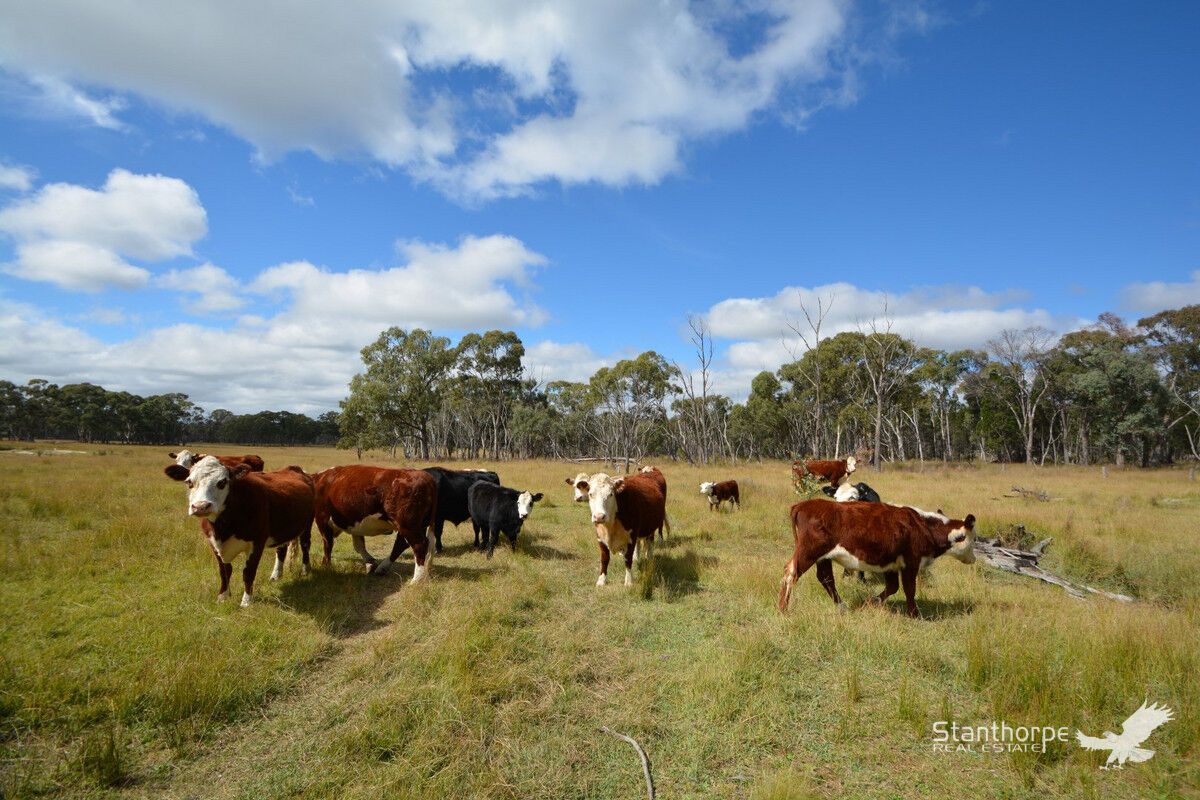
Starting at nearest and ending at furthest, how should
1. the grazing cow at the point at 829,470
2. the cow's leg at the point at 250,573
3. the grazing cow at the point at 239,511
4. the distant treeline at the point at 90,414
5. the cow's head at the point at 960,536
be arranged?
the grazing cow at the point at 239,511
the cow's leg at the point at 250,573
the cow's head at the point at 960,536
the grazing cow at the point at 829,470
the distant treeline at the point at 90,414

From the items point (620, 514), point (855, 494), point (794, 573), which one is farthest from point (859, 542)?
point (855, 494)

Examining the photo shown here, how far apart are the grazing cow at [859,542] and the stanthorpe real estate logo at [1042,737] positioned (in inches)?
95.8

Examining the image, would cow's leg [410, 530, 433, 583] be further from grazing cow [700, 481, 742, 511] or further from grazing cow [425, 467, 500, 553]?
grazing cow [700, 481, 742, 511]

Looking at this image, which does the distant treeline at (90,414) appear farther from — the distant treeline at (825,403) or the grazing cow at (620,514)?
the grazing cow at (620,514)

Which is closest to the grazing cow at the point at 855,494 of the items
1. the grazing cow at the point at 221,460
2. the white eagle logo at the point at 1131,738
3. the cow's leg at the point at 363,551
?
the white eagle logo at the point at 1131,738

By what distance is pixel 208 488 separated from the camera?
5.82 meters

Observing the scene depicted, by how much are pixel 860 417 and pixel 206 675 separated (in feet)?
173

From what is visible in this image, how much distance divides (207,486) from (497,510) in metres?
4.80

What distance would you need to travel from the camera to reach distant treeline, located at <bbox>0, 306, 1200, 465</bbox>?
39.4 metres

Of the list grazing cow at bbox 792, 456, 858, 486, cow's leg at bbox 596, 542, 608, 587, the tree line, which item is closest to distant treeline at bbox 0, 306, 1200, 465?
the tree line

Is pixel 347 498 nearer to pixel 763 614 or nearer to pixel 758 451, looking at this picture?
pixel 763 614

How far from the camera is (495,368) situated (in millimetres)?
51625

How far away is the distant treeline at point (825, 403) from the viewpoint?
1553 inches

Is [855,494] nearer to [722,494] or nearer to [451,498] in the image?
[722,494]
